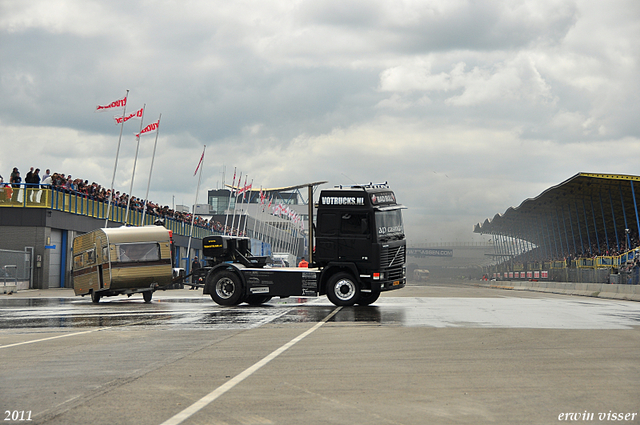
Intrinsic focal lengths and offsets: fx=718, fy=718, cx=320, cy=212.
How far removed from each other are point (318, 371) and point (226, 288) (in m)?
13.5

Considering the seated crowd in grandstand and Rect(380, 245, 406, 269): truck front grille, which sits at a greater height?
the seated crowd in grandstand

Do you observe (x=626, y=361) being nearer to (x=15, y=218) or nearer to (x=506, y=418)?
(x=506, y=418)

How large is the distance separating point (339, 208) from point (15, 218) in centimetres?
2239

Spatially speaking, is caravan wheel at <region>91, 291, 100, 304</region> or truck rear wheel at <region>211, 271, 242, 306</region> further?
caravan wheel at <region>91, 291, 100, 304</region>

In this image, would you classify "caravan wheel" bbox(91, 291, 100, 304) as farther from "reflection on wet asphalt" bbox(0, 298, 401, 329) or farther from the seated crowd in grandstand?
the seated crowd in grandstand

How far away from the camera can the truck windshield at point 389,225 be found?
2117 centimetres

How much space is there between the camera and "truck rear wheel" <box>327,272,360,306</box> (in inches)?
830

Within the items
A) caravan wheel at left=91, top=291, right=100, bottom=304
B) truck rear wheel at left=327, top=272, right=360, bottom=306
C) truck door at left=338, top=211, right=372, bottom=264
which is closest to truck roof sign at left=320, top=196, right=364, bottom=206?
truck door at left=338, top=211, right=372, bottom=264

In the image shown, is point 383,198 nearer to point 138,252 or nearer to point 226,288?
point 226,288

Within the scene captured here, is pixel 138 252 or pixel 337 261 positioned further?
pixel 138 252

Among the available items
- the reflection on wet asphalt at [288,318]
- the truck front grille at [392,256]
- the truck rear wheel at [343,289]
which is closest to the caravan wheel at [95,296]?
the reflection on wet asphalt at [288,318]

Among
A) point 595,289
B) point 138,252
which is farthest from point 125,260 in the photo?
point 595,289

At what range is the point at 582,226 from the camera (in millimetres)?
87125

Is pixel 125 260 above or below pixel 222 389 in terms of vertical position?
above
